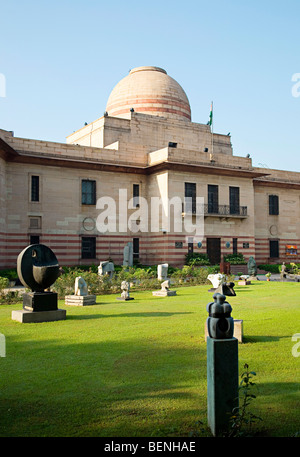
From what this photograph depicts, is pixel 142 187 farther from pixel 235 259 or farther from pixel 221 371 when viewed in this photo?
pixel 221 371

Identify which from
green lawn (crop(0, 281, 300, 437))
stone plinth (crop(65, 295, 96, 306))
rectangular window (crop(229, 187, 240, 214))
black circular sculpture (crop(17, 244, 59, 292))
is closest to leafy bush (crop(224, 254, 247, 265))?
rectangular window (crop(229, 187, 240, 214))

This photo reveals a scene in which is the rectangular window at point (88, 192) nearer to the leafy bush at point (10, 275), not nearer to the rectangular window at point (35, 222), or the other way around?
the rectangular window at point (35, 222)

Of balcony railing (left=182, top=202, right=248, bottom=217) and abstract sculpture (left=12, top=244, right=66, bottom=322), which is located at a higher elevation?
balcony railing (left=182, top=202, right=248, bottom=217)

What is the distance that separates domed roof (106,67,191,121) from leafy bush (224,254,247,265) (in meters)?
13.6

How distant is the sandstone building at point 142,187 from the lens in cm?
2902

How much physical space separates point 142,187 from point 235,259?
367 inches

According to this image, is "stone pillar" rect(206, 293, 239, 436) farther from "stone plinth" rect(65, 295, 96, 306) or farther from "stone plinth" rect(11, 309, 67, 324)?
"stone plinth" rect(65, 295, 96, 306)

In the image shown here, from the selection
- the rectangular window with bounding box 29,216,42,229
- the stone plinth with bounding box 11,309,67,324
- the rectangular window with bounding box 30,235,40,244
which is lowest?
the stone plinth with bounding box 11,309,67,324

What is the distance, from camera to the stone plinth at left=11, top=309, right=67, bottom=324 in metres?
11.5

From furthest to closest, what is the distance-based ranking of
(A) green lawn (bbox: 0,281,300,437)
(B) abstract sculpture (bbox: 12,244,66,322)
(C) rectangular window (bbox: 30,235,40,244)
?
1. (C) rectangular window (bbox: 30,235,40,244)
2. (B) abstract sculpture (bbox: 12,244,66,322)
3. (A) green lawn (bbox: 0,281,300,437)

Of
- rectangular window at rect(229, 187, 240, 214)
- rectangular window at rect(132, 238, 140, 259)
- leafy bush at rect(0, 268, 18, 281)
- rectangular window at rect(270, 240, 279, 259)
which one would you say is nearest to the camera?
leafy bush at rect(0, 268, 18, 281)

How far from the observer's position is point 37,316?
457 inches

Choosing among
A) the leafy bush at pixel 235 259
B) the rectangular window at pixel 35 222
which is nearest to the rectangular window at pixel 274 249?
the leafy bush at pixel 235 259
